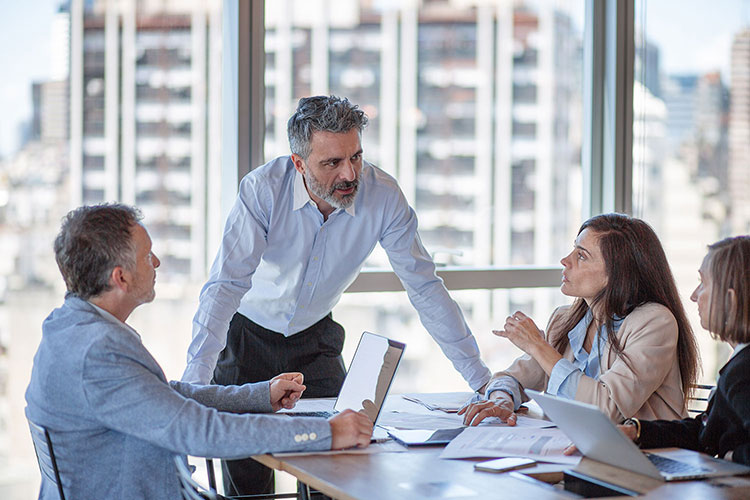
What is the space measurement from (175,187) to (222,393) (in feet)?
4.59

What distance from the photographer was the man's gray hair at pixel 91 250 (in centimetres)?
190

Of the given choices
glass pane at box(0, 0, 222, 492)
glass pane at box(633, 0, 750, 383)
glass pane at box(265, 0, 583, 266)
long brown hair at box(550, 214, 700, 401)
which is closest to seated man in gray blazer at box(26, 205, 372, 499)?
long brown hair at box(550, 214, 700, 401)

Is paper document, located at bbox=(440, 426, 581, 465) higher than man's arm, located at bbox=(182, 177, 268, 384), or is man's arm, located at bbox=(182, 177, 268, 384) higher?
man's arm, located at bbox=(182, 177, 268, 384)

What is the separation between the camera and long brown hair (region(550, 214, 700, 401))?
8.10 ft

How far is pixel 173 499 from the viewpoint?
1933 millimetres

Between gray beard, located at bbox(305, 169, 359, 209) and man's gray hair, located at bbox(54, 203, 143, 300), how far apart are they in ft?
2.92

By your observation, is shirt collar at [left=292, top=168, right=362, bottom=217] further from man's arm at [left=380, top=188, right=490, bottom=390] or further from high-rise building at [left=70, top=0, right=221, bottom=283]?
high-rise building at [left=70, top=0, right=221, bottom=283]

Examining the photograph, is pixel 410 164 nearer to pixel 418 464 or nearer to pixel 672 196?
pixel 672 196

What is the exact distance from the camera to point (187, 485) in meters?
1.90

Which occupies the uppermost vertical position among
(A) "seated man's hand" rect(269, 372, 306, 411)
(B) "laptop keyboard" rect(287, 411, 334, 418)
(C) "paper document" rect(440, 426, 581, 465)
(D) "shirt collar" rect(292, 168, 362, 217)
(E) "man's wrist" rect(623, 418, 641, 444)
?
(D) "shirt collar" rect(292, 168, 362, 217)

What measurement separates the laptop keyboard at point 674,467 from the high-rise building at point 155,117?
6.89 ft

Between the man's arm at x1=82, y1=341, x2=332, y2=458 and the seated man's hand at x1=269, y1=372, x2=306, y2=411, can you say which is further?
the seated man's hand at x1=269, y1=372, x2=306, y2=411

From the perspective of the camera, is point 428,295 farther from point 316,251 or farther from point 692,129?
point 692,129

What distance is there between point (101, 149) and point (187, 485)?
1.88 metres
